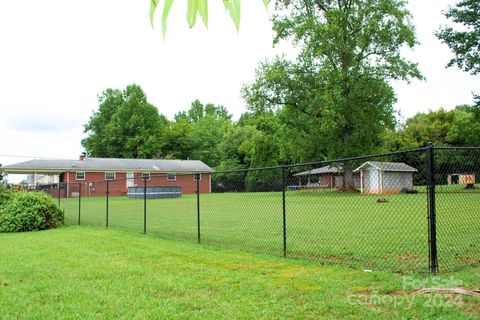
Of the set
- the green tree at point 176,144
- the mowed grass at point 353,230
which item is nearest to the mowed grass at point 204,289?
the mowed grass at point 353,230

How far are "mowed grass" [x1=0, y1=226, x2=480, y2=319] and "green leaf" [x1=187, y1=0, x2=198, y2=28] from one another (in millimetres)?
3571

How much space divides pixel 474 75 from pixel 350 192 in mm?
24558

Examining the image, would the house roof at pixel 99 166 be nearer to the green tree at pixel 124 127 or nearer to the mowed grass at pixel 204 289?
the green tree at pixel 124 127

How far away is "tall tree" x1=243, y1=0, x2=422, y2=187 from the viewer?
29609 millimetres

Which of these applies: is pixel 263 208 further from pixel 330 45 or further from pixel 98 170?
pixel 98 170

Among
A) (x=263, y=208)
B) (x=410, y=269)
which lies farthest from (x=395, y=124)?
(x=410, y=269)

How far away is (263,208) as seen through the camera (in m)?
19.6

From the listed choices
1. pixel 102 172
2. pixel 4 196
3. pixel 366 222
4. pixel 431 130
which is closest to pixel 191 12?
pixel 366 222

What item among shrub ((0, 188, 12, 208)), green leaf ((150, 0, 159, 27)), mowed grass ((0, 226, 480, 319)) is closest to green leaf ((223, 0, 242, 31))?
green leaf ((150, 0, 159, 27))

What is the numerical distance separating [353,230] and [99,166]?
36530 mm

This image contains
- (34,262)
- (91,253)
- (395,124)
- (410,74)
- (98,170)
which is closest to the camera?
(34,262)

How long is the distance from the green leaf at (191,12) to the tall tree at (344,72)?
Answer: 2812cm

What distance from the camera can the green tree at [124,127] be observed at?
61406 millimetres

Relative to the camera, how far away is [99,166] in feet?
140
